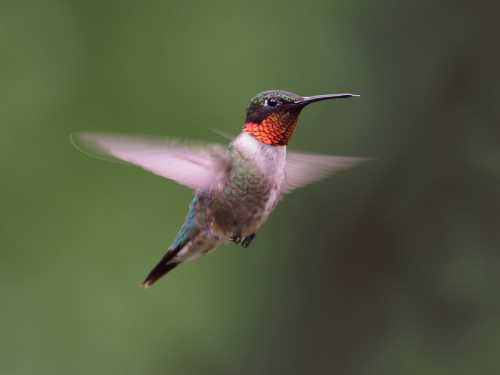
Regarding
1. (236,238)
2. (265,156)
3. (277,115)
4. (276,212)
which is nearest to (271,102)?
(277,115)

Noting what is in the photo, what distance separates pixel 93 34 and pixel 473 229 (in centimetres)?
237

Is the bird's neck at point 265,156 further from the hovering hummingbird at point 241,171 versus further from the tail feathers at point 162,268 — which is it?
the tail feathers at point 162,268

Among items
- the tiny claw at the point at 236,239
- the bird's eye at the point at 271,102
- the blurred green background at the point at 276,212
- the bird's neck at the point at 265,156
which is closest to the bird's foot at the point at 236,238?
the tiny claw at the point at 236,239

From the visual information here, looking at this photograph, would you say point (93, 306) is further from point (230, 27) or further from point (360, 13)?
point (360, 13)

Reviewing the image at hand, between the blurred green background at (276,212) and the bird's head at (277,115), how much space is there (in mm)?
1898

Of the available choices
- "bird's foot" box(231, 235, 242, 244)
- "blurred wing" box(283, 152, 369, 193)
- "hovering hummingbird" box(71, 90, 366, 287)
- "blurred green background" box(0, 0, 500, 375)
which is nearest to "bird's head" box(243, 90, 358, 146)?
"hovering hummingbird" box(71, 90, 366, 287)

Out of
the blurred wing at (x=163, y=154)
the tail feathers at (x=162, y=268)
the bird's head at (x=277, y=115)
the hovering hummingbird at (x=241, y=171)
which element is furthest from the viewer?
the tail feathers at (x=162, y=268)

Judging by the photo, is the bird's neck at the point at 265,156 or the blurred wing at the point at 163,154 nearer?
the blurred wing at the point at 163,154

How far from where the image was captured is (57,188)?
3979 mm

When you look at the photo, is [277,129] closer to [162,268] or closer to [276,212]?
[162,268]

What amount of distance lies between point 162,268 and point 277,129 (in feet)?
1.79

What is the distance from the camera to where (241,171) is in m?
2.22

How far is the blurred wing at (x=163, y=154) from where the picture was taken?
5.75ft

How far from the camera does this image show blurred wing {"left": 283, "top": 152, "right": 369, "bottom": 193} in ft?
7.29
